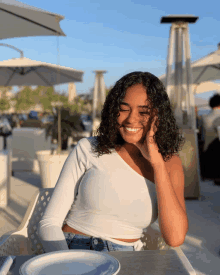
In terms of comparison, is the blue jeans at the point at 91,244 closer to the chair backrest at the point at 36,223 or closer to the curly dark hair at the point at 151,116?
the chair backrest at the point at 36,223

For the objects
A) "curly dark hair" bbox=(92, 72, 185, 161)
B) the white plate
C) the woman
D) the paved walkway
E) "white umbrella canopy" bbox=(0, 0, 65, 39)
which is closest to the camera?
the white plate

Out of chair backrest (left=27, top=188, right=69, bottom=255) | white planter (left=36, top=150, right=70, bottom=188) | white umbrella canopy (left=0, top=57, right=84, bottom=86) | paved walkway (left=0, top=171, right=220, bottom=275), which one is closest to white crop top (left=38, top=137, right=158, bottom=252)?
chair backrest (left=27, top=188, right=69, bottom=255)

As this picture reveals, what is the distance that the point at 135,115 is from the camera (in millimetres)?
1313

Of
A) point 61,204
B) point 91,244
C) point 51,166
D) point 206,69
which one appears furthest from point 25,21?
point 206,69

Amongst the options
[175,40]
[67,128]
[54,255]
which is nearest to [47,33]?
[67,128]

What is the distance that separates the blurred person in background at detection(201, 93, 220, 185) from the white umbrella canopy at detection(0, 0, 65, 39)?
3.32m

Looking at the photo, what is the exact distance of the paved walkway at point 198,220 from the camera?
8.57 feet

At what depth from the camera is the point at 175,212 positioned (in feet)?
3.95

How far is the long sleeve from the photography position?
48.6 inches

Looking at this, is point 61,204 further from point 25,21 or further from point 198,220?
point 25,21

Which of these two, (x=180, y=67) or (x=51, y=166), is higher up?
(x=180, y=67)

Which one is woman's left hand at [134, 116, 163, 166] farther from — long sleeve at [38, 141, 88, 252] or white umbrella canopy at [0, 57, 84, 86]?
white umbrella canopy at [0, 57, 84, 86]

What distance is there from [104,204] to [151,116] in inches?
16.9

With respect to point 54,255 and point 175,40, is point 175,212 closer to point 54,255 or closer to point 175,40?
point 54,255
